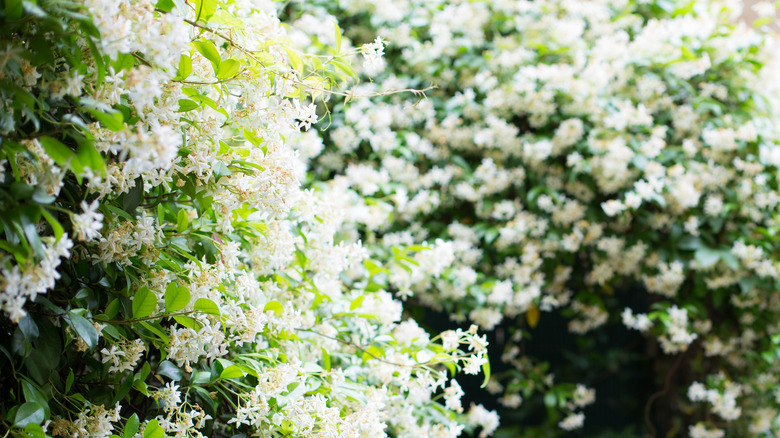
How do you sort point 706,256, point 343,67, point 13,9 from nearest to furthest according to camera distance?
point 13,9 < point 343,67 < point 706,256

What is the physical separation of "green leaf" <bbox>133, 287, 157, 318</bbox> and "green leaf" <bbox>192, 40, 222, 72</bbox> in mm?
409

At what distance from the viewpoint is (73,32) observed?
30.8 inches

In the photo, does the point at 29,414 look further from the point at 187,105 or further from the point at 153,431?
the point at 187,105

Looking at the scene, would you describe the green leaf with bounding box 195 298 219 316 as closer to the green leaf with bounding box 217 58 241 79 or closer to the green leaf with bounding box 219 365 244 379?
the green leaf with bounding box 219 365 244 379

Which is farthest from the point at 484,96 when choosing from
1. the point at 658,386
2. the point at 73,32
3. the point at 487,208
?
the point at 73,32

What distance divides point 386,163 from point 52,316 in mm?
1695

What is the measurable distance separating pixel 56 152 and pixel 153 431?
0.48 m

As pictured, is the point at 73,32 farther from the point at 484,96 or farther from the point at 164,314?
the point at 484,96

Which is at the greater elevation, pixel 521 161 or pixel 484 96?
pixel 484 96

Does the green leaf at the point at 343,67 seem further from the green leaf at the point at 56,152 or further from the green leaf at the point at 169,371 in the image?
the green leaf at the point at 169,371

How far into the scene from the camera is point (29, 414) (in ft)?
2.83

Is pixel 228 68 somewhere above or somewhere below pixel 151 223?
above

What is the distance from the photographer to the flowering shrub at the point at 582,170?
2.46 metres

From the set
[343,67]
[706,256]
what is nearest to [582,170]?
[706,256]
